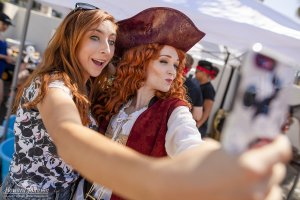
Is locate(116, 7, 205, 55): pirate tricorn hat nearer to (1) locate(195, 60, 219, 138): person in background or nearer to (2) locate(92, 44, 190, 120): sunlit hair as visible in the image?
(2) locate(92, 44, 190, 120): sunlit hair

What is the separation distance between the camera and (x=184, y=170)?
51 centimetres

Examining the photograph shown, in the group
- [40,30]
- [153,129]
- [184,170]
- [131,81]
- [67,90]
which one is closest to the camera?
[184,170]

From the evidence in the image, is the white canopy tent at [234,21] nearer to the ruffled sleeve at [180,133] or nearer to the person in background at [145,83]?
the person in background at [145,83]

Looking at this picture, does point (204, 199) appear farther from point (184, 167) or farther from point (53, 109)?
point (53, 109)

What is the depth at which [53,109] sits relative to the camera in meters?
0.87

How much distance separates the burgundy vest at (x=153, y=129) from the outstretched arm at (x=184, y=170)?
28.3 inches

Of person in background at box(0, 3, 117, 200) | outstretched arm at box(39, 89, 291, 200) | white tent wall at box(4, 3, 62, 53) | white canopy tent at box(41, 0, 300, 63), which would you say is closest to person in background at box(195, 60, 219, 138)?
white canopy tent at box(41, 0, 300, 63)

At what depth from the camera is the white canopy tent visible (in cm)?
219

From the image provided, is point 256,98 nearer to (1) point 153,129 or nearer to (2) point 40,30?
(1) point 153,129

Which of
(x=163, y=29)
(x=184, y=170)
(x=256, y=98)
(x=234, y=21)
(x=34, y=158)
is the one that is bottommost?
(x=34, y=158)

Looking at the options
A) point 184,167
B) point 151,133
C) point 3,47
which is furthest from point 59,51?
point 3,47

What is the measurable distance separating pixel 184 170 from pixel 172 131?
78cm

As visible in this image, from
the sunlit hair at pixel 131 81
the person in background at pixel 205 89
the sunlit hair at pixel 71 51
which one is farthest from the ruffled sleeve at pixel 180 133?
the person in background at pixel 205 89

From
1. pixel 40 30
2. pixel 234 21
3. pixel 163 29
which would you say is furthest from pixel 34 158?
pixel 40 30
